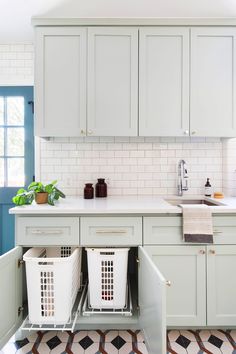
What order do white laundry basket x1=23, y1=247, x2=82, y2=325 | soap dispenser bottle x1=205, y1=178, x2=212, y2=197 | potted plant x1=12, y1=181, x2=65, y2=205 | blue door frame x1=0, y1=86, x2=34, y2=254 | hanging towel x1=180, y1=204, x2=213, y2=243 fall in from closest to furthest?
1. white laundry basket x1=23, y1=247, x2=82, y2=325
2. hanging towel x1=180, y1=204, x2=213, y2=243
3. potted plant x1=12, y1=181, x2=65, y2=205
4. soap dispenser bottle x1=205, y1=178, x2=212, y2=197
5. blue door frame x1=0, y1=86, x2=34, y2=254

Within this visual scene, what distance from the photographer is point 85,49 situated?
2.08 metres

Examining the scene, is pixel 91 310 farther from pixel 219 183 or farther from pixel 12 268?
pixel 219 183

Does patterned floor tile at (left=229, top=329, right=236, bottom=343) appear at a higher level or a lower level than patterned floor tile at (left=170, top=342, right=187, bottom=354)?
lower

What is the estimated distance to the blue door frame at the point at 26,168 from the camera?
2.54 m

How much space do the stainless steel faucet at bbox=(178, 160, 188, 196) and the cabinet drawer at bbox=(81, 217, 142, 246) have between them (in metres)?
0.79

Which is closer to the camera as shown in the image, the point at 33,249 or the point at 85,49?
the point at 33,249

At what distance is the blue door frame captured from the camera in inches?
100.0

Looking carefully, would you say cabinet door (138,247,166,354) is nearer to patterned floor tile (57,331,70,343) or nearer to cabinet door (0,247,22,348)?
patterned floor tile (57,331,70,343)

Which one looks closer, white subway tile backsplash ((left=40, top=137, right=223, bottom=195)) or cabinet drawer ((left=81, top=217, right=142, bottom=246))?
cabinet drawer ((left=81, top=217, right=142, bottom=246))

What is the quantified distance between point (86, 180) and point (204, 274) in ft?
4.50

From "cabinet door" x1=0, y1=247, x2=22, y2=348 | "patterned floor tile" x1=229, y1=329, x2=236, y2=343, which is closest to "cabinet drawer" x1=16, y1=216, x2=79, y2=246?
"cabinet door" x1=0, y1=247, x2=22, y2=348

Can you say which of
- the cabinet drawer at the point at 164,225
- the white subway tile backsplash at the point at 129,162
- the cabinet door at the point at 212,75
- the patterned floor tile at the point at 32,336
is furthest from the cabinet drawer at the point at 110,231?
the cabinet door at the point at 212,75

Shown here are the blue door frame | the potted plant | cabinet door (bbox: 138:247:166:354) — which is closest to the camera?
cabinet door (bbox: 138:247:166:354)

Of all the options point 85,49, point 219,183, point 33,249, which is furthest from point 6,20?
point 219,183
